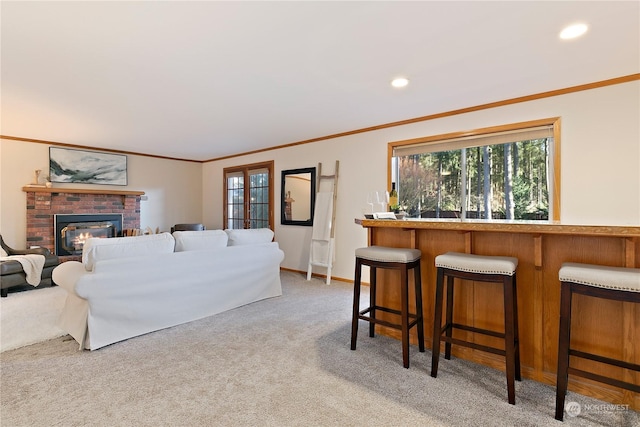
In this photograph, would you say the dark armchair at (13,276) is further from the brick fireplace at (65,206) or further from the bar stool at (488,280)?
the bar stool at (488,280)

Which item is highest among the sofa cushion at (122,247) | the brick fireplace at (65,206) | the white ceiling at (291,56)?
the white ceiling at (291,56)

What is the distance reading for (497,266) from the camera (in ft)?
6.07

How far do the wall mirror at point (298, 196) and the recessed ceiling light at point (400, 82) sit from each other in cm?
247

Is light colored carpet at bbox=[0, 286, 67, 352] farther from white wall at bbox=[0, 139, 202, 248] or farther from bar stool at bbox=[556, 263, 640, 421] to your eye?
bar stool at bbox=[556, 263, 640, 421]

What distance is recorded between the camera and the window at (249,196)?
622cm

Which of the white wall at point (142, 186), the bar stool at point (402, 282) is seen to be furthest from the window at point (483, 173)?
the white wall at point (142, 186)

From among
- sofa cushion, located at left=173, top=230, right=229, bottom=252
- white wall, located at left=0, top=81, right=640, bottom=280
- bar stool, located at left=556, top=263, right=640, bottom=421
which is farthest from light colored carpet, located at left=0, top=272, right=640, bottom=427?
white wall, located at left=0, top=81, right=640, bottom=280

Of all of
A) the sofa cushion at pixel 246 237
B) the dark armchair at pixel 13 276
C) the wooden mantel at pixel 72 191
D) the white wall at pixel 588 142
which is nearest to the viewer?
the white wall at pixel 588 142

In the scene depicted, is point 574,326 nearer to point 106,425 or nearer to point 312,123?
point 106,425

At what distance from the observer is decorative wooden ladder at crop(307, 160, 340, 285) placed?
4.94 metres

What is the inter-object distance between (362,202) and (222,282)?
2.28 meters

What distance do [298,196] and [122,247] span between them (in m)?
3.29

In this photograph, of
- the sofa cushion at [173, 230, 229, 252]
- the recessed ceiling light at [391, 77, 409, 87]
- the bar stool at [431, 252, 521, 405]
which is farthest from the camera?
the sofa cushion at [173, 230, 229, 252]

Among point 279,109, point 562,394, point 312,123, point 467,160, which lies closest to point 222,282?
point 279,109
